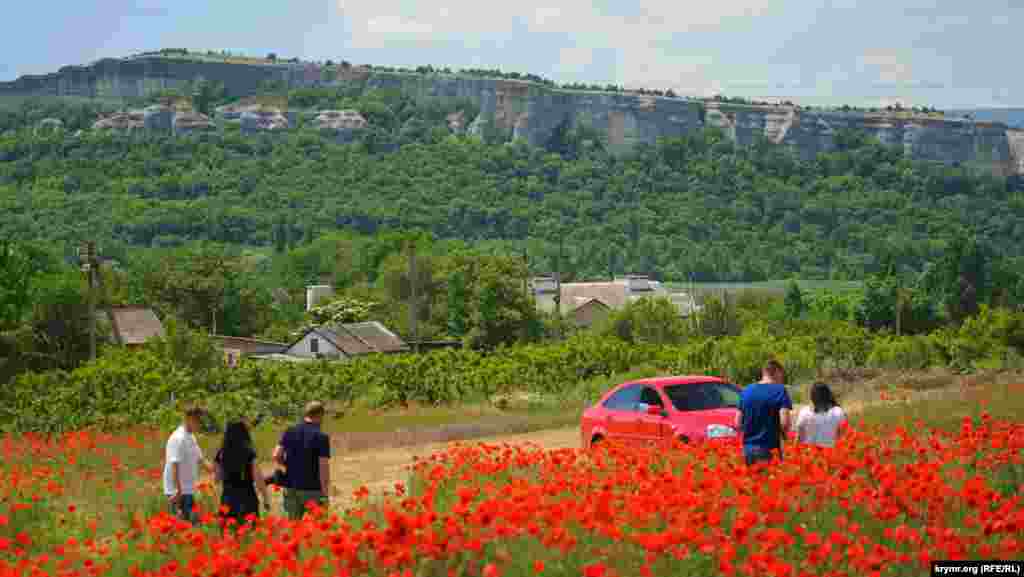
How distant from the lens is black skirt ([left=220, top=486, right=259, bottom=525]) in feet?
45.7

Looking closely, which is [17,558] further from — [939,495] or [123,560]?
[939,495]

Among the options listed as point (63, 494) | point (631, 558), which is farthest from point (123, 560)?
point (63, 494)

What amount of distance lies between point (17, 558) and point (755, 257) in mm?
173525

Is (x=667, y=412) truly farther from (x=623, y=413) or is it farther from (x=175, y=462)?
(x=175, y=462)

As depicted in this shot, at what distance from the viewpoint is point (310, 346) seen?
7875cm

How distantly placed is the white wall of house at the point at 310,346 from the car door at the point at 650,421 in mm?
57466

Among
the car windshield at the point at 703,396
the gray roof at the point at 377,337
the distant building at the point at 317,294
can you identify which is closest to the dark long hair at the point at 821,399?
the car windshield at the point at 703,396

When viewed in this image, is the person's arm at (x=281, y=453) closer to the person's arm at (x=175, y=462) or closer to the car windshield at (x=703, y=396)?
the person's arm at (x=175, y=462)

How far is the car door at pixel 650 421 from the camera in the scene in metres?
19.7

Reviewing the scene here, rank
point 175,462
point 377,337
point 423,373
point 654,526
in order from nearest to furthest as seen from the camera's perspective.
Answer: point 654,526 < point 175,462 < point 423,373 < point 377,337

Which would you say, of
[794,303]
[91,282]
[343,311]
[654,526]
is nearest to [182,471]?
[654,526]

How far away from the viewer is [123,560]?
12.0m

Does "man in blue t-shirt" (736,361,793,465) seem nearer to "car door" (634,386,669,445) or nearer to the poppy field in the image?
the poppy field

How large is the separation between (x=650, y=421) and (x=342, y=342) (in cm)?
5954
